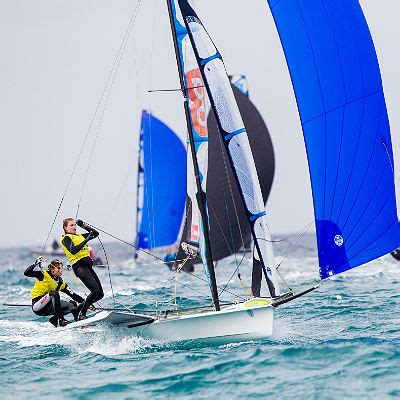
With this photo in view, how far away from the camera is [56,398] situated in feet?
27.5

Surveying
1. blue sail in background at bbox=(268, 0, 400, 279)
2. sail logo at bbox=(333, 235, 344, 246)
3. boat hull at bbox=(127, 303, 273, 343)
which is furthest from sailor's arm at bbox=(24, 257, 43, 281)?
sail logo at bbox=(333, 235, 344, 246)

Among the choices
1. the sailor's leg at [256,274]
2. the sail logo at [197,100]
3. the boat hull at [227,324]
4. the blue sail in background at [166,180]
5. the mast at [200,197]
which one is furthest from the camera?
the blue sail in background at [166,180]

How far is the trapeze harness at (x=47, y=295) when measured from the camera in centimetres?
1130

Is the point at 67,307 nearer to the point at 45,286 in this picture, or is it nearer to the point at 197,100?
the point at 45,286

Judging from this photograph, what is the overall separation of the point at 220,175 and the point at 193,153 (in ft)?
25.1

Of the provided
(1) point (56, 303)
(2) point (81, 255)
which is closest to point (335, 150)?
(2) point (81, 255)

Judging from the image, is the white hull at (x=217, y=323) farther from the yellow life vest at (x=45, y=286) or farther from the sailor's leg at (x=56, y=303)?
the yellow life vest at (x=45, y=286)

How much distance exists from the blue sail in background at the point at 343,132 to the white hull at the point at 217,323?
1034 mm

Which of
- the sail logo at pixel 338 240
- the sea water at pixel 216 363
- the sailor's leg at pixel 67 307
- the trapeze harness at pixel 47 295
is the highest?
the sail logo at pixel 338 240

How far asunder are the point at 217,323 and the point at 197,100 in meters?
3.43

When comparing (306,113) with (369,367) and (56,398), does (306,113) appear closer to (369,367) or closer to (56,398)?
(369,367)

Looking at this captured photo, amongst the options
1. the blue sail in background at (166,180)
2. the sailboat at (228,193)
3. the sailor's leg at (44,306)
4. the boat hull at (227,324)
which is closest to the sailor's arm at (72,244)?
the sailor's leg at (44,306)

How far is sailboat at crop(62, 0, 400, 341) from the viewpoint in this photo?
416 inches

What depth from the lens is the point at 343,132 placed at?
10.6m
